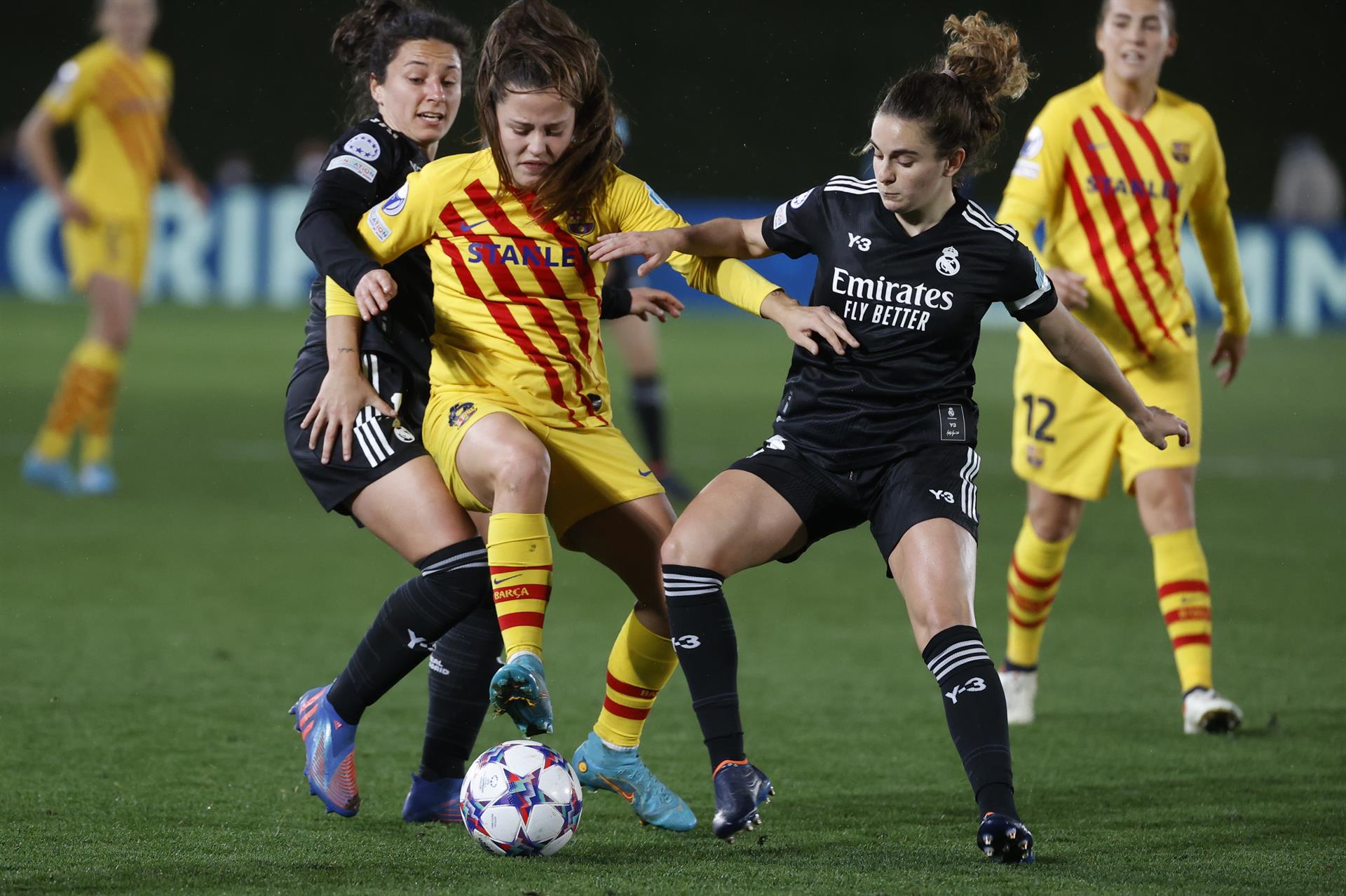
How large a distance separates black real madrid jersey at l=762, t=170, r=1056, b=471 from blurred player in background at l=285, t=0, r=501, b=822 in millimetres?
864

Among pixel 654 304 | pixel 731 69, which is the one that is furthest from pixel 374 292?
pixel 731 69

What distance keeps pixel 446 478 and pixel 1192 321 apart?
249 centimetres

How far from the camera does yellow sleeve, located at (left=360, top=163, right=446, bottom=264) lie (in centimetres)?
384

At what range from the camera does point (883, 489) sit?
12.2 ft

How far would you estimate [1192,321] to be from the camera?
16.9 feet

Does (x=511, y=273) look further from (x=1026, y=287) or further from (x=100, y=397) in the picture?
(x=100, y=397)

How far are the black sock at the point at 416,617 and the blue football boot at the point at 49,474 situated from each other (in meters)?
5.67

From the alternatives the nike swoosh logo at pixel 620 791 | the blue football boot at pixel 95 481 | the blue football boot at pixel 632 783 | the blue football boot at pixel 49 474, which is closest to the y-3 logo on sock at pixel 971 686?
the blue football boot at pixel 632 783

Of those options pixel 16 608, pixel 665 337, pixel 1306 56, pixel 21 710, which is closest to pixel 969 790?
pixel 21 710

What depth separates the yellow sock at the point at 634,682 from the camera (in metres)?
3.91

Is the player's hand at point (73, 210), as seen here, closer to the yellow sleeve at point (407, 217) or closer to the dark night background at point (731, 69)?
the yellow sleeve at point (407, 217)

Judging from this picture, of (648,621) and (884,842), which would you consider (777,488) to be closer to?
(648,621)

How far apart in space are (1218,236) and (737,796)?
105 inches

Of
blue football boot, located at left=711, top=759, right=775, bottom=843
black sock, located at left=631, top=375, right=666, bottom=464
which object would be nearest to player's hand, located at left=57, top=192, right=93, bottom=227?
black sock, located at left=631, top=375, right=666, bottom=464
